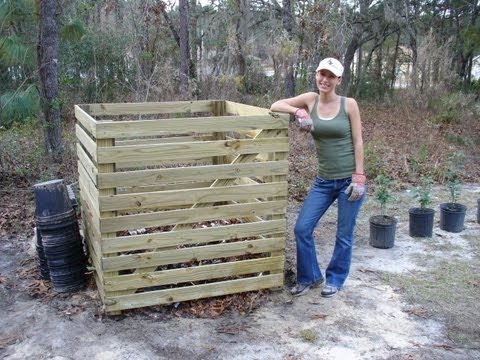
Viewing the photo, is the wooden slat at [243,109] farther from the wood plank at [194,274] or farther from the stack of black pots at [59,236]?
the stack of black pots at [59,236]

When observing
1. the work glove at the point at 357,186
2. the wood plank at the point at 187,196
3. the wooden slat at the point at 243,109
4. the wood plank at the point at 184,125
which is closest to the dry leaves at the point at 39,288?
the wood plank at the point at 187,196

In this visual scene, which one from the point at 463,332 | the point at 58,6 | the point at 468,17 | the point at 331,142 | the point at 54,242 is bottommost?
the point at 463,332

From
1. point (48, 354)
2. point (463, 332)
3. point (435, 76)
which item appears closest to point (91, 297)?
point (48, 354)

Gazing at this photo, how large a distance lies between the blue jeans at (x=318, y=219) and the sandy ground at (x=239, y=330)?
0.20 m

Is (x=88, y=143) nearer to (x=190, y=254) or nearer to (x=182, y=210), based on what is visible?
(x=182, y=210)

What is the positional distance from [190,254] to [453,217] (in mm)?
3616

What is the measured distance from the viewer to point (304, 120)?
3.85 metres

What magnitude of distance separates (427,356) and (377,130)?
31.3 feet

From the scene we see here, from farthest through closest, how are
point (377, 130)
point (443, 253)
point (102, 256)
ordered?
1. point (377, 130)
2. point (443, 253)
3. point (102, 256)

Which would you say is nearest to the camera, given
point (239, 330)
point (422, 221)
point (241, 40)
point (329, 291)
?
point (239, 330)

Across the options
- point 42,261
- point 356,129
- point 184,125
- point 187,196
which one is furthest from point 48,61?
point 356,129

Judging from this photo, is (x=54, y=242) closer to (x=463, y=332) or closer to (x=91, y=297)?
(x=91, y=297)

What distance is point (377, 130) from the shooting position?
12445mm

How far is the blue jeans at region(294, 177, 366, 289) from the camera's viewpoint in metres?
4.11
